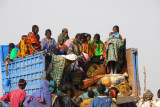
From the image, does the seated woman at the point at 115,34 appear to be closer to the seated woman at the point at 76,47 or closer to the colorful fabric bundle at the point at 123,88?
the seated woman at the point at 76,47

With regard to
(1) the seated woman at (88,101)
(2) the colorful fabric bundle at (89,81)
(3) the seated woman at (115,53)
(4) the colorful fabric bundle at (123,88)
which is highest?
(3) the seated woman at (115,53)

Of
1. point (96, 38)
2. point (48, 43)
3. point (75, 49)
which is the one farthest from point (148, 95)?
point (48, 43)

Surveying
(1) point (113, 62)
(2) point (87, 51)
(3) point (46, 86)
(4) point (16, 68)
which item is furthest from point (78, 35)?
(3) point (46, 86)

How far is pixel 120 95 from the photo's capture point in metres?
10.1

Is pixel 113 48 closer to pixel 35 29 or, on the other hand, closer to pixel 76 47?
pixel 76 47

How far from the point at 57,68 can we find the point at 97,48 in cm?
166

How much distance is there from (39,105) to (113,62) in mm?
3225

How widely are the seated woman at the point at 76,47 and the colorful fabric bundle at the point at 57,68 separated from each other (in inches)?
28.1

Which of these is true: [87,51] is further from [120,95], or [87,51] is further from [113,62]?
[120,95]

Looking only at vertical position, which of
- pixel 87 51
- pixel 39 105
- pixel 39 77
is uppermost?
pixel 87 51

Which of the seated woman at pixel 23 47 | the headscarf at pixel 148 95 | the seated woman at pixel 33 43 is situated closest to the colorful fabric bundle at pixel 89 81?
the seated woman at pixel 33 43

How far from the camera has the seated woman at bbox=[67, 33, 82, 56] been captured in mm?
10617

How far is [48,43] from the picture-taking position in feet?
35.9

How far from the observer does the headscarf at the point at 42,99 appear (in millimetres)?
8123
